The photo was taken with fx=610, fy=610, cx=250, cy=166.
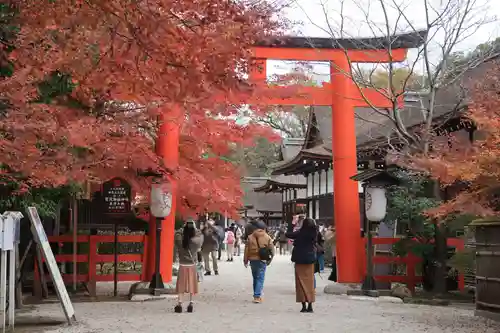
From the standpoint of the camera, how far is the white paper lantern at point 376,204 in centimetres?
1295

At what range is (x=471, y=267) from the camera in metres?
11.8

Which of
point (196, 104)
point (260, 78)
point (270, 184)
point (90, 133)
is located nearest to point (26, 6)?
point (90, 133)

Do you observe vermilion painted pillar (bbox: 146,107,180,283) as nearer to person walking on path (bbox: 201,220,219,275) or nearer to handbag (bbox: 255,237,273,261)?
handbag (bbox: 255,237,273,261)

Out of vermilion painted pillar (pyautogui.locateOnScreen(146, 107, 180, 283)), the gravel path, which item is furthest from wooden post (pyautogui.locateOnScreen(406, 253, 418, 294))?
vermilion painted pillar (pyautogui.locateOnScreen(146, 107, 180, 283))

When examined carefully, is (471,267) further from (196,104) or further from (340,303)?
(196,104)

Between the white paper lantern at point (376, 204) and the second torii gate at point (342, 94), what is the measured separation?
120cm

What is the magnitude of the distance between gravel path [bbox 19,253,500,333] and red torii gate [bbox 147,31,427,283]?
1.52 meters

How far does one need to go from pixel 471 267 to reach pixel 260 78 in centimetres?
622

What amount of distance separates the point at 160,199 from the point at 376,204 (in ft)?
15.1

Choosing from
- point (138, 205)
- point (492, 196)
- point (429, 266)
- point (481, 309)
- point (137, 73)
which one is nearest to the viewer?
point (137, 73)

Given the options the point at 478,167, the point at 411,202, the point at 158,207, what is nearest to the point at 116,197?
the point at 158,207

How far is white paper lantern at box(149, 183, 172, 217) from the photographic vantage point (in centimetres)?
1298

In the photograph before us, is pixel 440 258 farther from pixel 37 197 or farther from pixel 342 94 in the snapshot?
pixel 37 197

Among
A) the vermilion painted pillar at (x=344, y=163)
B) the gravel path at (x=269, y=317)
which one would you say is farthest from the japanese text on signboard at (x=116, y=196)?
the vermilion painted pillar at (x=344, y=163)
